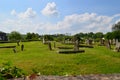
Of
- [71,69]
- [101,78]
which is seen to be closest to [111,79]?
[101,78]

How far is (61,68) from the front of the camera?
71.1 ft

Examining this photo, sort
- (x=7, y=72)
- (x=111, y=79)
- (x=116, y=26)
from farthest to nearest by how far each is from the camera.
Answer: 1. (x=116, y=26)
2. (x=7, y=72)
3. (x=111, y=79)

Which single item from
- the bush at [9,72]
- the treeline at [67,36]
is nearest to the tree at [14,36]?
the treeline at [67,36]

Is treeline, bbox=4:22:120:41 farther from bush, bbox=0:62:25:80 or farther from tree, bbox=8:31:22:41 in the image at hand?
bush, bbox=0:62:25:80

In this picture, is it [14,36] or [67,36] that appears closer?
[67,36]

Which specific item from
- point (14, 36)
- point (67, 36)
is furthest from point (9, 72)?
point (14, 36)

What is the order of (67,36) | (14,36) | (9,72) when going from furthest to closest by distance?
(14,36) < (67,36) < (9,72)

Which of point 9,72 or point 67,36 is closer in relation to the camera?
point 9,72

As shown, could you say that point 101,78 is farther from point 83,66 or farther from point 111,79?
point 83,66

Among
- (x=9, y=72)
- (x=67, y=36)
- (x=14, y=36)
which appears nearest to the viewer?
(x=9, y=72)

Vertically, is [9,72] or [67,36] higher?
[67,36]

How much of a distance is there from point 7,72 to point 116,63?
18.6 m

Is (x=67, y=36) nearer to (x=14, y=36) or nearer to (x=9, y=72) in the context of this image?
(x=14, y=36)

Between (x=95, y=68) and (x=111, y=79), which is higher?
(x=111, y=79)
